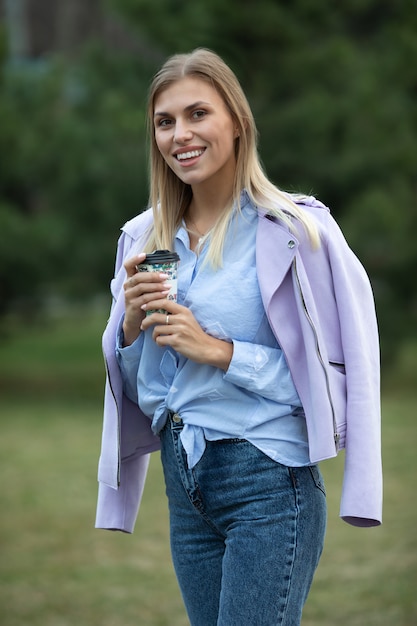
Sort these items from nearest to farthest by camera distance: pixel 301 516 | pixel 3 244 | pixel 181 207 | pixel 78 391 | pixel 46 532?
pixel 301 516
pixel 181 207
pixel 46 532
pixel 3 244
pixel 78 391

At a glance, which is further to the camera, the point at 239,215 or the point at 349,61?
the point at 349,61

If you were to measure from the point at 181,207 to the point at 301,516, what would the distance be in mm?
876

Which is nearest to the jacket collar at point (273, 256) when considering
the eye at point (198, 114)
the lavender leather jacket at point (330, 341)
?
the lavender leather jacket at point (330, 341)

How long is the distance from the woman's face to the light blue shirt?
14 centimetres

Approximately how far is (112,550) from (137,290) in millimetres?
4539

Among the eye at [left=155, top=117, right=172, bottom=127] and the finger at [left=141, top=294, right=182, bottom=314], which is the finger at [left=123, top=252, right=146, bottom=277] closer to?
the finger at [left=141, top=294, right=182, bottom=314]

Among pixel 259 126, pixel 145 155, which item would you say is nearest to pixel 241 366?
pixel 145 155

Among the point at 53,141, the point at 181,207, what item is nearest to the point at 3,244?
the point at 53,141

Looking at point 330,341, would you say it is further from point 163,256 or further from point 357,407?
point 163,256

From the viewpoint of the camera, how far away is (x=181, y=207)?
2836mm

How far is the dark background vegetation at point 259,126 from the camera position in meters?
12.7

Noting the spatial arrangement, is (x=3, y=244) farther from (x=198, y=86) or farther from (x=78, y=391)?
(x=198, y=86)

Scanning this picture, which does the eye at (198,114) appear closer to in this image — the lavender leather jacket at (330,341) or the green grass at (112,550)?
the lavender leather jacket at (330,341)

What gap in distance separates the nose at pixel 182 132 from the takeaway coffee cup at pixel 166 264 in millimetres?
317
